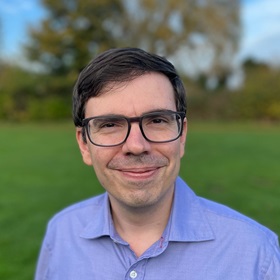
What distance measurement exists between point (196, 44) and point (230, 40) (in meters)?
2.85

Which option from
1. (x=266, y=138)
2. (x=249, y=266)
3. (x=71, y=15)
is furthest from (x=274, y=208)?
(x=71, y=15)

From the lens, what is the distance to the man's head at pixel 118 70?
1294mm

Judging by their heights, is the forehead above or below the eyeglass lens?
above

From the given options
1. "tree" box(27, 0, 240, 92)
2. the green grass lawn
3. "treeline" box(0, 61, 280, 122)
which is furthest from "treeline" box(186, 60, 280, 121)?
the green grass lawn

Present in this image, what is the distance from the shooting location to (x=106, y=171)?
1341mm

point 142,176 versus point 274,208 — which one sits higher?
point 142,176

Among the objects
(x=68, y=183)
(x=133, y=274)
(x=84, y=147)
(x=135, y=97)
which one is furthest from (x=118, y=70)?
(x=68, y=183)

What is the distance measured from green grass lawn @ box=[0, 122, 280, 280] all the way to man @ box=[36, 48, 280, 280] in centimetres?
240

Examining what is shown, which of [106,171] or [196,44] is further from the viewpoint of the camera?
[196,44]

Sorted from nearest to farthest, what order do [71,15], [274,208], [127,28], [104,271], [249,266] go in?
[249,266] → [104,271] → [274,208] → [71,15] → [127,28]

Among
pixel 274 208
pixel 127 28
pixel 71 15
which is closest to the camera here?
pixel 274 208

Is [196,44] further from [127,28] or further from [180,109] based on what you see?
[180,109]

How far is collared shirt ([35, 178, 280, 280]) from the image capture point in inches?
49.9

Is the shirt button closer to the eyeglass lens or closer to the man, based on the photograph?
the man
